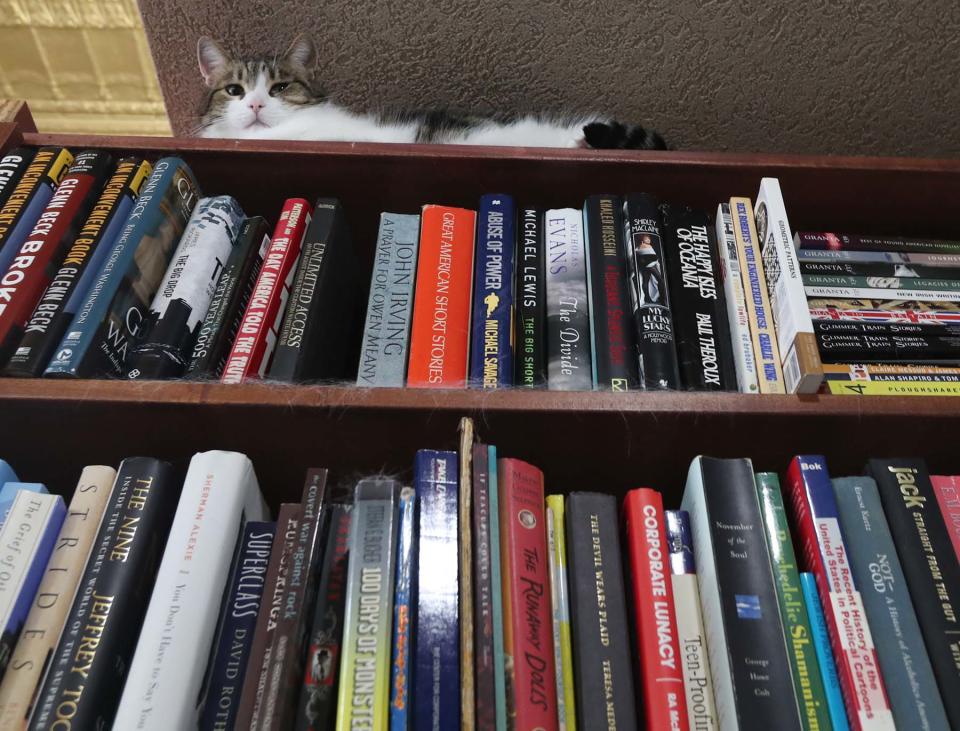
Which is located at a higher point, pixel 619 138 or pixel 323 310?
pixel 619 138

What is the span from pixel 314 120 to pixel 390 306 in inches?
21.7

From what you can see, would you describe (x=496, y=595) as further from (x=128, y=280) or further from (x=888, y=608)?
(x=128, y=280)

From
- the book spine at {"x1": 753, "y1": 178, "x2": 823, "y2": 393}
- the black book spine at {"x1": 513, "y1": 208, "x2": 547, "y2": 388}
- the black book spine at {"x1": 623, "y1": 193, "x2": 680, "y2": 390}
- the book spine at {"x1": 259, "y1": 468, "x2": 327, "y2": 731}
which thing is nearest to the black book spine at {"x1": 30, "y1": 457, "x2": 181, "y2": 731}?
the book spine at {"x1": 259, "y1": 468, "x2": 327, "y2": 731}

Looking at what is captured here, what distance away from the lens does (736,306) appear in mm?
837

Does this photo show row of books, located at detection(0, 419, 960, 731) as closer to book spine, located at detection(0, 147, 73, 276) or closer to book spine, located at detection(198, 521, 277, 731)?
book spine, located at detection(198, 521, 277, 731)

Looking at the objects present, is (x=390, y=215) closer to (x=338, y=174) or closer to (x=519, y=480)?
(x=338, y=174)

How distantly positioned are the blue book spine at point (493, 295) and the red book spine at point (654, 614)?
0.18m

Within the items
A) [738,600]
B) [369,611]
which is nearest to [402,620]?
[369,611]

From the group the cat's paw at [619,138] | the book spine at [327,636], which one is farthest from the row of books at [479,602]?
the cat's paw at [619,138]

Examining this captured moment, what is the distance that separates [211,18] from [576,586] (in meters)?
1.03

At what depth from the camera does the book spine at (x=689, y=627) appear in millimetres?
625

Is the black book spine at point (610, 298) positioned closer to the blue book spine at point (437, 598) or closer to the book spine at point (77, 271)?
the blue book spine at point (437, 598)

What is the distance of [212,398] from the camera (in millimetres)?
743

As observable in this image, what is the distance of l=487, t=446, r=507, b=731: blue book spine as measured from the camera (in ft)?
1.92
